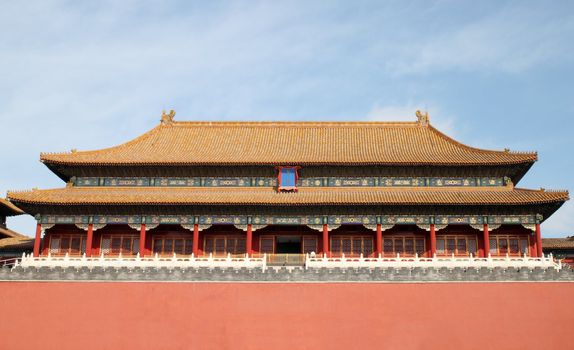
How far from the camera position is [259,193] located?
28.4 m

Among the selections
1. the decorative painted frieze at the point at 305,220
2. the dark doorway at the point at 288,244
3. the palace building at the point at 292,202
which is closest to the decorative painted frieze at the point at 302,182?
the palace building at the point at 292,202

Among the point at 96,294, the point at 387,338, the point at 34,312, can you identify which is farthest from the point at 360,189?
the point at 34,312

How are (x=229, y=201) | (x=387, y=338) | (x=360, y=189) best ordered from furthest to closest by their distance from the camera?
1. (x=360, y=189)
2. (x=229, y=201)
3. (x=387, y=338)

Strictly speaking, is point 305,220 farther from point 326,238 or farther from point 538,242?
point 538,242

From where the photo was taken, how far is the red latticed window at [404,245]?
1107 inches

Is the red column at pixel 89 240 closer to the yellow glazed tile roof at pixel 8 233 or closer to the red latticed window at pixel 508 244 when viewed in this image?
the yellow glazed tile roof at pixel 8 233

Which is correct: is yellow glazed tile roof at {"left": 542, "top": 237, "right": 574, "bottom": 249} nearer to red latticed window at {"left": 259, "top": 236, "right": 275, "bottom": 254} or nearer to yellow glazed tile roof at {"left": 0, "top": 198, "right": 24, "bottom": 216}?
red latticed window at {"left": 259, "top": 236, "right": 275, "bottom": 254}

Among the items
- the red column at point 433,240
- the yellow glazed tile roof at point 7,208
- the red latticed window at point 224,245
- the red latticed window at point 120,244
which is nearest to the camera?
the red column at point 433,240

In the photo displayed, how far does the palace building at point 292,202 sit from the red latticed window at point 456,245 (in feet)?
0.15

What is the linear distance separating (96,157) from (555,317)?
69.4 ft

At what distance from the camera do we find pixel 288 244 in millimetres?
28875

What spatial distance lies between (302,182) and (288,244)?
300 cm

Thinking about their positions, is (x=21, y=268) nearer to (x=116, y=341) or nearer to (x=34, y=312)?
(x=34, y=312)

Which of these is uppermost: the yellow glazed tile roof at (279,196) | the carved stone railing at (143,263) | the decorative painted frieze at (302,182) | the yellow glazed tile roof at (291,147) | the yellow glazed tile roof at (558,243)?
the yellow glazed tile roof at (291,147)
